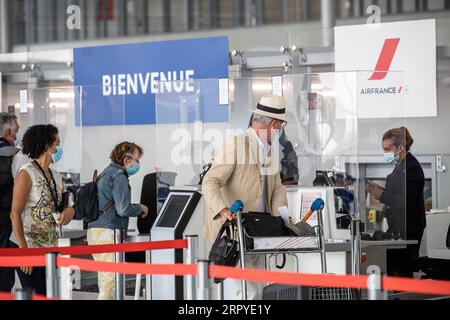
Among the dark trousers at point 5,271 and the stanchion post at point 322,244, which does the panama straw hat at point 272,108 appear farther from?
the dark trousers at point 5,271

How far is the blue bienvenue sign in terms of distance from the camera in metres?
9.57

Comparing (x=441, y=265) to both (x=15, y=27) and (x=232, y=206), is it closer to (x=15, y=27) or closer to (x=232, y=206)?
(x=232, y=206)

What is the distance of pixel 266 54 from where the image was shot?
9789 mm

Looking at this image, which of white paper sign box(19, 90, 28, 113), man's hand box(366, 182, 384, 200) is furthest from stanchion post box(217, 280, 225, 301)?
white paper sign box(19, 90, 28, 113)

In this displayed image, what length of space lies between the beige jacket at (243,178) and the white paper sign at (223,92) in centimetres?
34

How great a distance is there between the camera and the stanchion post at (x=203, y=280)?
531 centimetres

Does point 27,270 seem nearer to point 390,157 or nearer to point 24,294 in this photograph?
point 24,294

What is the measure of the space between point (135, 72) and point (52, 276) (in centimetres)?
465

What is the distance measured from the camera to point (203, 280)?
534 cm

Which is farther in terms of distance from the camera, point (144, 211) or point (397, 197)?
point (144, 211)

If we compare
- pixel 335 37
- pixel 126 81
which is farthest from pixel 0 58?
pixel 335 37

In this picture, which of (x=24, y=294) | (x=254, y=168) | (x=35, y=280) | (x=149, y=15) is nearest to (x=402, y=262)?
(x=254, y=168)

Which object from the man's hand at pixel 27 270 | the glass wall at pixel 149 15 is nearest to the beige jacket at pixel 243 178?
the man's hand at pixel 27 270

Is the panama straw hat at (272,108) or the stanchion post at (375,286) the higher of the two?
the panama straw hat at (272,108)
